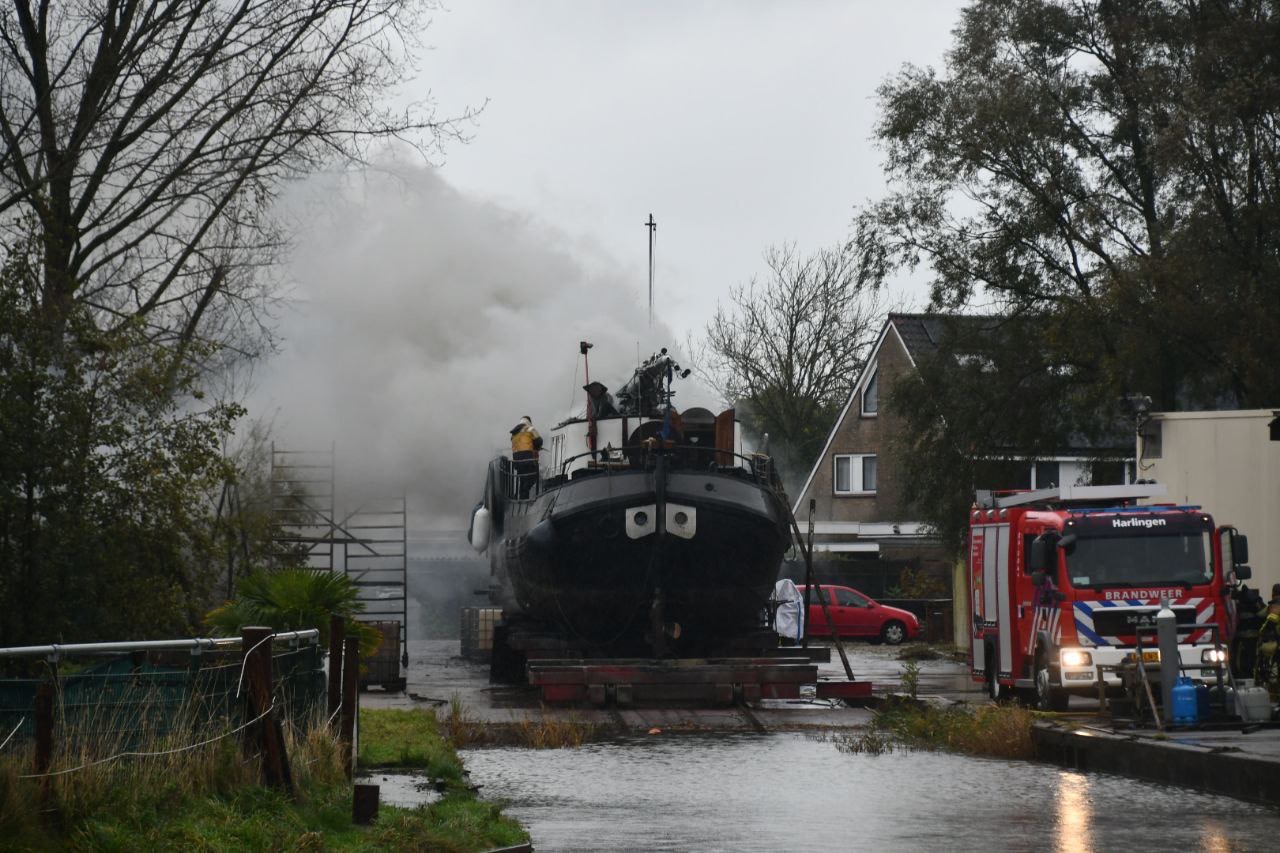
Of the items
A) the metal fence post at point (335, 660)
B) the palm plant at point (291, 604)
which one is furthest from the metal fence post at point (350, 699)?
the palm plant at point (291, 604)

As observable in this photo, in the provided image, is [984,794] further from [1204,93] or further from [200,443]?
[1204,93]

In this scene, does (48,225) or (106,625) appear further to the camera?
(48,225)

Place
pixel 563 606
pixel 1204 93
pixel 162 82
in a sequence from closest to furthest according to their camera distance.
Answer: pixel 162 82, pixel 563 606, pixel 1204 93

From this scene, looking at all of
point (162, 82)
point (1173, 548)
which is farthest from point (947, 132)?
point (162, 82)

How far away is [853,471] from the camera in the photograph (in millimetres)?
59125

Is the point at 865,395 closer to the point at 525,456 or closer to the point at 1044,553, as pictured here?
the point at 525,456

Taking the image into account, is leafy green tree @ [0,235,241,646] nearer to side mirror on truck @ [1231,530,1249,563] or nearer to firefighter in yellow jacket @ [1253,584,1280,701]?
firefighter in yellow jacket @ [1253,584,1280,701]

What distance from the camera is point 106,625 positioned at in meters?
17.6

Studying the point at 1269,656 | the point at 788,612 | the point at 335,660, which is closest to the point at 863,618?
the point at 788,612

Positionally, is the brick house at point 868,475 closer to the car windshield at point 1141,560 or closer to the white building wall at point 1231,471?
the white building wall at point 1231,471

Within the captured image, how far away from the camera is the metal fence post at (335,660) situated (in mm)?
13430

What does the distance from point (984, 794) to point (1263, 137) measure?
68.8 feet

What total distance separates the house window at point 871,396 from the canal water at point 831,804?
4080cm

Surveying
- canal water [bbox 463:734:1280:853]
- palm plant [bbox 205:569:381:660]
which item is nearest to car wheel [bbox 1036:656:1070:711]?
canal water [bbox 463:734:1280:853]
